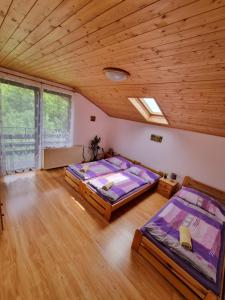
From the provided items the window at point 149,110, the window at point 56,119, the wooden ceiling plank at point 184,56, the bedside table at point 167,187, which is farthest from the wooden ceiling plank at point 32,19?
the bedside table at point 167,187

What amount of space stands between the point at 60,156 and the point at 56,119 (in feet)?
3.29

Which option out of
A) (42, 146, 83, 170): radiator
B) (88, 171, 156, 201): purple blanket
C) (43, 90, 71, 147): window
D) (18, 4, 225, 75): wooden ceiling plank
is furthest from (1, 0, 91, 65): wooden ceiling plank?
(42, 146, 83, 170): radiator

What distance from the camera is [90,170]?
3668 millimetres

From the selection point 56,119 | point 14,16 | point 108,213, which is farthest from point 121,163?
point 14,16

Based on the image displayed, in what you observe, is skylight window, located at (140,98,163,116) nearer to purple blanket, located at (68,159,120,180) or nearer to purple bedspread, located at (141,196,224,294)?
purple blanket, located at (68,159,120,180)

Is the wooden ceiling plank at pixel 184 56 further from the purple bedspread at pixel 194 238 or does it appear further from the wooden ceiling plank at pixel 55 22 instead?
the purple bedspread at pixel 194 238

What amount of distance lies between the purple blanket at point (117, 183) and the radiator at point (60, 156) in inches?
56.8

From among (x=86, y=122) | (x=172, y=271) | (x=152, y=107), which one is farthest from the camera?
(x=86, y=122)

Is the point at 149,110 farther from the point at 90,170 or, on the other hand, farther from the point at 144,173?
the point at 90,170

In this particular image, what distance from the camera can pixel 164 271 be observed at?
183cm

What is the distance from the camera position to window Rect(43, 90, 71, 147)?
3.83m

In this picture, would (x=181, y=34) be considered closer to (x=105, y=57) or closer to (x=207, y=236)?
(x=105, y=57)

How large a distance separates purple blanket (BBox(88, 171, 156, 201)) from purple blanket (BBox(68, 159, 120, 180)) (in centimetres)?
20

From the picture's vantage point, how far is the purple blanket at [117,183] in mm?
2758
